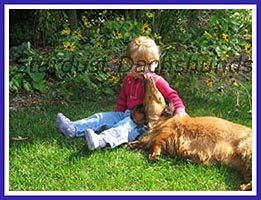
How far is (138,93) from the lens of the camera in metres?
3.87

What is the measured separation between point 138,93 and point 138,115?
20 centimetres

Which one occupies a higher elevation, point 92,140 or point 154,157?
point 92,140

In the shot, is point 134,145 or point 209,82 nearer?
point 134,145

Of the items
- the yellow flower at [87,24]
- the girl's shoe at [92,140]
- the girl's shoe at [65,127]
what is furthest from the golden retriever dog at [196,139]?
the yellow flower at [87,24]

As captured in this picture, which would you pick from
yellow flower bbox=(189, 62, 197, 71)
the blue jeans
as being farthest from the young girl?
yellow flower bbox=(189, 62, 197, 71)

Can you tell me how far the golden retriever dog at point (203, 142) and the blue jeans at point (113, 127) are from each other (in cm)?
15

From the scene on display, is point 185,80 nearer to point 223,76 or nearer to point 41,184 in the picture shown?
point 223,76

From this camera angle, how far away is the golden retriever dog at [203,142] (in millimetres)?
3158

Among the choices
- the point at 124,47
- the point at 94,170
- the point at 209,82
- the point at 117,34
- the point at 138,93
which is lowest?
the point at 94,170

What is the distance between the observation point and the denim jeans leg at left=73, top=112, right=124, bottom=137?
3.82 meters

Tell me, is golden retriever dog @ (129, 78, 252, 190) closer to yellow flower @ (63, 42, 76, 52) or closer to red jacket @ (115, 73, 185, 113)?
red jacket @ (115, 73, 185, 113)

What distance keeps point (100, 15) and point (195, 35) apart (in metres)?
1.20

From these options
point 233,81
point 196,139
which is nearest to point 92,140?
point 196,139

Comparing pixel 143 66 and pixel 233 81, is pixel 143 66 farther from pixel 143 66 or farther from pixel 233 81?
pixel 233 81
